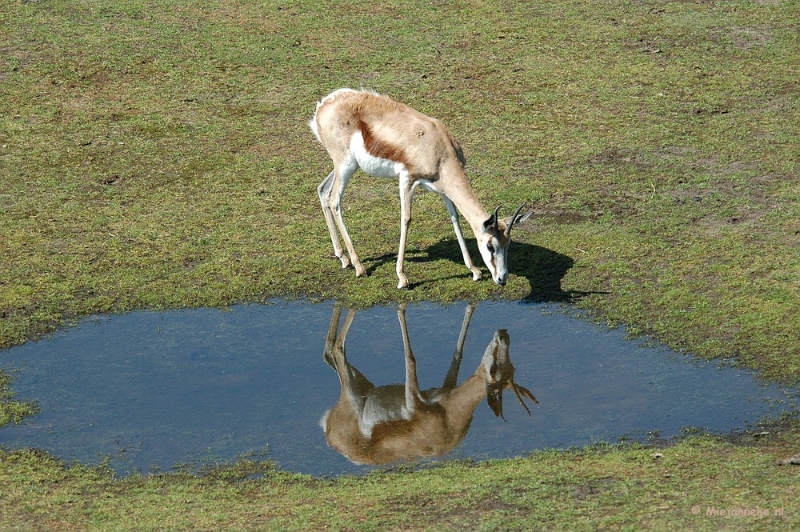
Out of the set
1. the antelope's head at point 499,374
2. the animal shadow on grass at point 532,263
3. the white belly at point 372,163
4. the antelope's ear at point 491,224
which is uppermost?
the white belly at point 372,163

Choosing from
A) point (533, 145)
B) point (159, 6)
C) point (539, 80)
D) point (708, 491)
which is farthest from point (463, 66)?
point (708, 491)

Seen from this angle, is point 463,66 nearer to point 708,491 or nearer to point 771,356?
point 771,356

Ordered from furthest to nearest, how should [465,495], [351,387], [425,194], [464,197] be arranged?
[425,194] < [464,197] < [351,387] < [465,495]

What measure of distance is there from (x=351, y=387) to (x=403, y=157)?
294cm

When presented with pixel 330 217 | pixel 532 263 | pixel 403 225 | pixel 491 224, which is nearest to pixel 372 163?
pixel 403 225

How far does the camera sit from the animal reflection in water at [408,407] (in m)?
8.84

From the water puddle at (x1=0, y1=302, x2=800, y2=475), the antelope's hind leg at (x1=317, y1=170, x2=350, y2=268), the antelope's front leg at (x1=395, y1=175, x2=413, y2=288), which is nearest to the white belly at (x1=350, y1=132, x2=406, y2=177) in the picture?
the antelope's front leg at (x1=395, y1=175, x2=413, y2=288)

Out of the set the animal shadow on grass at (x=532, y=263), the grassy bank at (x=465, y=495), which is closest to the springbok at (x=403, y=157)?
the animal shadow on grass at (x=532, y=263)

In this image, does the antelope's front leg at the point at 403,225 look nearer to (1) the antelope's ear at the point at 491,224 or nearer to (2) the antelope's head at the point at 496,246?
(2) the antelope's head at the point at 496,246

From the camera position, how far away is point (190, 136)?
15781 mm

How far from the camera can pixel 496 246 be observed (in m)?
11.4

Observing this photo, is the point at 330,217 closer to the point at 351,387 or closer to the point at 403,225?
the point at 403,225

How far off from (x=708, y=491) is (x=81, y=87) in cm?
1261

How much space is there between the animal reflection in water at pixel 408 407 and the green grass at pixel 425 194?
24.9 inches
